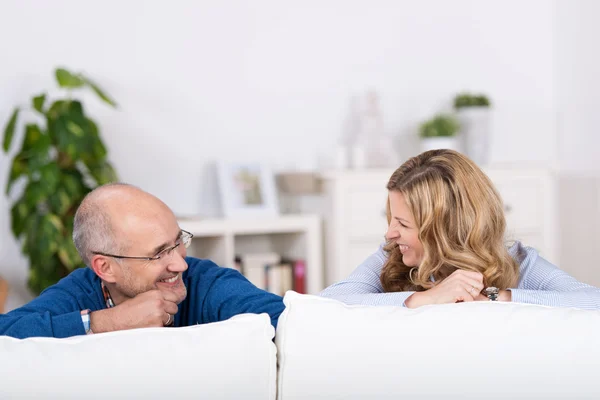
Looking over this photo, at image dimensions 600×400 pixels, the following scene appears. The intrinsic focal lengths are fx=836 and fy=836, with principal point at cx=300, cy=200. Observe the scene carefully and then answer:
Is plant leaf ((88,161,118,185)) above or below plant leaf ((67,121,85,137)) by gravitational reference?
below

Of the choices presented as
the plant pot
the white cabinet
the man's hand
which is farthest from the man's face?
the plant pot

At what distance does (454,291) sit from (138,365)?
70cm

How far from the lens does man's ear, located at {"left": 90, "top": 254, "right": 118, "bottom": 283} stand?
178cm

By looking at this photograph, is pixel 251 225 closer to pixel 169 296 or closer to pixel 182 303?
pixel 182 303

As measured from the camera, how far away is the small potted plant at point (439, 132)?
171 inches

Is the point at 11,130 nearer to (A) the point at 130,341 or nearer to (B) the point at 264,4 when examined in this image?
(B) the point at 264,4

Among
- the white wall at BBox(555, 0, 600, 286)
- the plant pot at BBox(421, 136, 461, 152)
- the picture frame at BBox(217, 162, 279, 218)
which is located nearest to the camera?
the picture frame at BBox(217, 162, 279, 218)

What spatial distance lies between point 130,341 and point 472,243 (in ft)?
2.85

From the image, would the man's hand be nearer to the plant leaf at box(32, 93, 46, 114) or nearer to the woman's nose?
the woman's nose

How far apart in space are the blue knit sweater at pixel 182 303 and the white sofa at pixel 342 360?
0.97 feet

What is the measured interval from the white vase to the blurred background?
0.03 metres

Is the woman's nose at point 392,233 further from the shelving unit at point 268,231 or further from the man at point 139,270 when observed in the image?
the shelving unit at point 268,231

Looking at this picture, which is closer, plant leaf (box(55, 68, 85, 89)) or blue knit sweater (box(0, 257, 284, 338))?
blue knit sweater (box(0, 257, 284, 338))

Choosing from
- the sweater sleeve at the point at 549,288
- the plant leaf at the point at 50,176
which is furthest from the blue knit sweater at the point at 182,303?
the plant leaf at the point at 50,176
